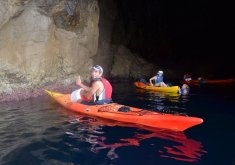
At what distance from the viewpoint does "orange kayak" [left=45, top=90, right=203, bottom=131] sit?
6816 mm

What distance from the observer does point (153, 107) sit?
10.3 metres

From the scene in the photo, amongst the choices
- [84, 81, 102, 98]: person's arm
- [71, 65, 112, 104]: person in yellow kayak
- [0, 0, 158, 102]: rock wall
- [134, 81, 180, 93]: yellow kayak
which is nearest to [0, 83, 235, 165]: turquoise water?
[71, 65, 112, 104]: person in yellow kayak

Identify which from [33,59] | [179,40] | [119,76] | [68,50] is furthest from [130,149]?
[179,40]

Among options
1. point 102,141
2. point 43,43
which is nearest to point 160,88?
point 43,43

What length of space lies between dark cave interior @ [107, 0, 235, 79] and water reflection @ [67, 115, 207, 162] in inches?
619

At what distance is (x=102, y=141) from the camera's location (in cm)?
633

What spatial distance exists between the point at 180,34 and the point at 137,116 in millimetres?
20497

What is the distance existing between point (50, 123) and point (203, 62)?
21.4 metres

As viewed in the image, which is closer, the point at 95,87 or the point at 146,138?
the point at 146,138

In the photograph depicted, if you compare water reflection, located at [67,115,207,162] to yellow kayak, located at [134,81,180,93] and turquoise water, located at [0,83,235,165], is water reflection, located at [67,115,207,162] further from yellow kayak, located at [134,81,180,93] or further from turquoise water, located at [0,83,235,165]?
yellow kayak, located at [134,81,180,93]

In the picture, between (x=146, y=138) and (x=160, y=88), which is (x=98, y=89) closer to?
(x=146, y=138)

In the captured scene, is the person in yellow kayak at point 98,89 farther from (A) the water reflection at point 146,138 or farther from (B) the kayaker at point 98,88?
(A) the water reflection at point 146,138

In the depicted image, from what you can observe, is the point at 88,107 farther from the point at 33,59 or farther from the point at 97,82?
the point at 33,59

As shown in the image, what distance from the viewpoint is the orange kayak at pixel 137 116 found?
682 centimetres
